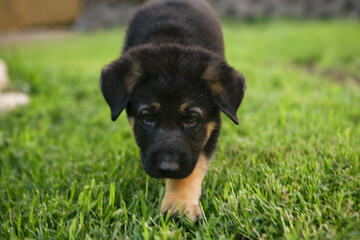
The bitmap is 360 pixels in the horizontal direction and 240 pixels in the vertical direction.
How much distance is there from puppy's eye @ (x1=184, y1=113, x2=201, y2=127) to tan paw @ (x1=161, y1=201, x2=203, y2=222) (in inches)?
19.4

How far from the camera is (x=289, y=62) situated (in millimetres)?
6512

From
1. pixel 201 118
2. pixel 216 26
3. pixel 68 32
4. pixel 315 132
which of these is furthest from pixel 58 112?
pixel 68 32

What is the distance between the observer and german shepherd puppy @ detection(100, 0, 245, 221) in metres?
2.14

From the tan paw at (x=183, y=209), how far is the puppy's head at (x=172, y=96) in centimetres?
18

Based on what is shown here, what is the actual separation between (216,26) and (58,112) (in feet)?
7.61

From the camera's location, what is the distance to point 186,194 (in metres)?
2.20

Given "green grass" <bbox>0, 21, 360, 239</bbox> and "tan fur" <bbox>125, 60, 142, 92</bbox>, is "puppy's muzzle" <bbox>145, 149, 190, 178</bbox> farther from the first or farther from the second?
"tan fur" <bbox>125, 60, 142, 92</bbox>

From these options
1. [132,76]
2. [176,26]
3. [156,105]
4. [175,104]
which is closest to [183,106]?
[175,104]

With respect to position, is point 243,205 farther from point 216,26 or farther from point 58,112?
point 58,112

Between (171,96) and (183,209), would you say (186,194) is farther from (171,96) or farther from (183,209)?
(171,96)

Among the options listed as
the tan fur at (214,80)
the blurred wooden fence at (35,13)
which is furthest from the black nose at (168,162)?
the blurred wooden fence at (35,13)

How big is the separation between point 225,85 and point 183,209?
2.70 ft

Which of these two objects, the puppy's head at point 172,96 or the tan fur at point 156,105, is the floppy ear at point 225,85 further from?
the tan fur at point 156,105

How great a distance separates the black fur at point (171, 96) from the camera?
2156mm
